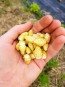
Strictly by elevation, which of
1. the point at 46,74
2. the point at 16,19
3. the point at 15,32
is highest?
the point at 15,32

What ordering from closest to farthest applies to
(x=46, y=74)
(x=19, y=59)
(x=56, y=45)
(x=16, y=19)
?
(x=56, y=45), (x=19, y=59), (x=46, y=74), (x=16, y=19)

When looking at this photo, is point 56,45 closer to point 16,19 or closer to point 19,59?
point 19,59

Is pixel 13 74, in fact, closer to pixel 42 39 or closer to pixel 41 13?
pixel 42 39

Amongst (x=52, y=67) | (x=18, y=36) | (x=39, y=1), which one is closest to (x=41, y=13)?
(x=39, y=1)

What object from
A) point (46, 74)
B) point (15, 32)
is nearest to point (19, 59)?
point (15, 32)

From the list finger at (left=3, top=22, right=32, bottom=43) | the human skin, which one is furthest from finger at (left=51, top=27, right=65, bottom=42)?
finger at (left=3, top=22, right=32, bottom=43)

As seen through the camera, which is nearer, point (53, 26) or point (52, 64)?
point (53, 26)

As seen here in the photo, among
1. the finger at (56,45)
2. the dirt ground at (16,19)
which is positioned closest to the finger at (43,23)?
the finger at (56,45)

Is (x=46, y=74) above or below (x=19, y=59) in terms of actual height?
below
